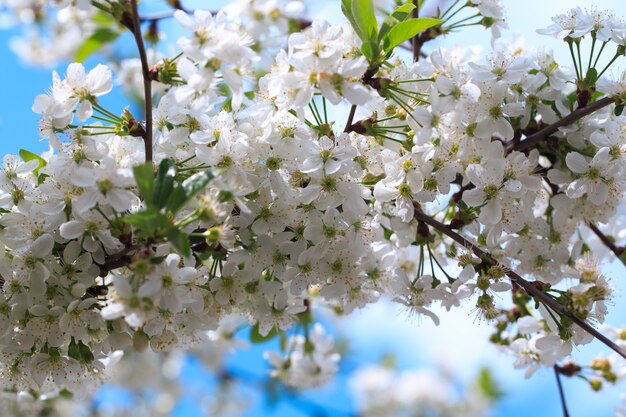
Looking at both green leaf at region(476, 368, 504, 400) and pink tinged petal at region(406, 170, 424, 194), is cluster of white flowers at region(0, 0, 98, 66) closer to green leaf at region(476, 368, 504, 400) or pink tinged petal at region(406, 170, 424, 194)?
pink tinged petal at region(406, 170, 424, 194)

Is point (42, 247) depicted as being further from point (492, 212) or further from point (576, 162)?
point (576, 162)

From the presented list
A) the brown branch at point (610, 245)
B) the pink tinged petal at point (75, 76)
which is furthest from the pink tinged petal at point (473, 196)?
the pink tinged petal at point (75, 76)

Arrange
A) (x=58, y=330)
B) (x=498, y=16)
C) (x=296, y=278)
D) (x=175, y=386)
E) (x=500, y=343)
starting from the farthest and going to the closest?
1. (x=175, y=386)
2. (x=500, y=343)
3. (x=498, y=16)
4. (x=296, y=278)
5. (x=58, y=330)

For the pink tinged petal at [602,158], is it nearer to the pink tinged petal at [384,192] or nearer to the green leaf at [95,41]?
the pink tinged petal at [384,192]

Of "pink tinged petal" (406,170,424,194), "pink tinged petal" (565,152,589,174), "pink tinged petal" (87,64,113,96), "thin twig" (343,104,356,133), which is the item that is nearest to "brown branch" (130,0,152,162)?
"pink tinged petal" (87,64,113,96)

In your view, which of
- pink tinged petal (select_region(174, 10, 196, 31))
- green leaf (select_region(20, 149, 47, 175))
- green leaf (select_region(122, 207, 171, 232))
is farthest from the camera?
green leaf (select_region(20, 149, 47, 175))

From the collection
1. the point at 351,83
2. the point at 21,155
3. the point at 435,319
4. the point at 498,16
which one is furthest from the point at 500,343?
the point at 21,155

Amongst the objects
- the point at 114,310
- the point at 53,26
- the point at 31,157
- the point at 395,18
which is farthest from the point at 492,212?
the point at 53,26

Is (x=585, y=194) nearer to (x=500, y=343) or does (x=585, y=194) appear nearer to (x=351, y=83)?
(x=500, y=343)
